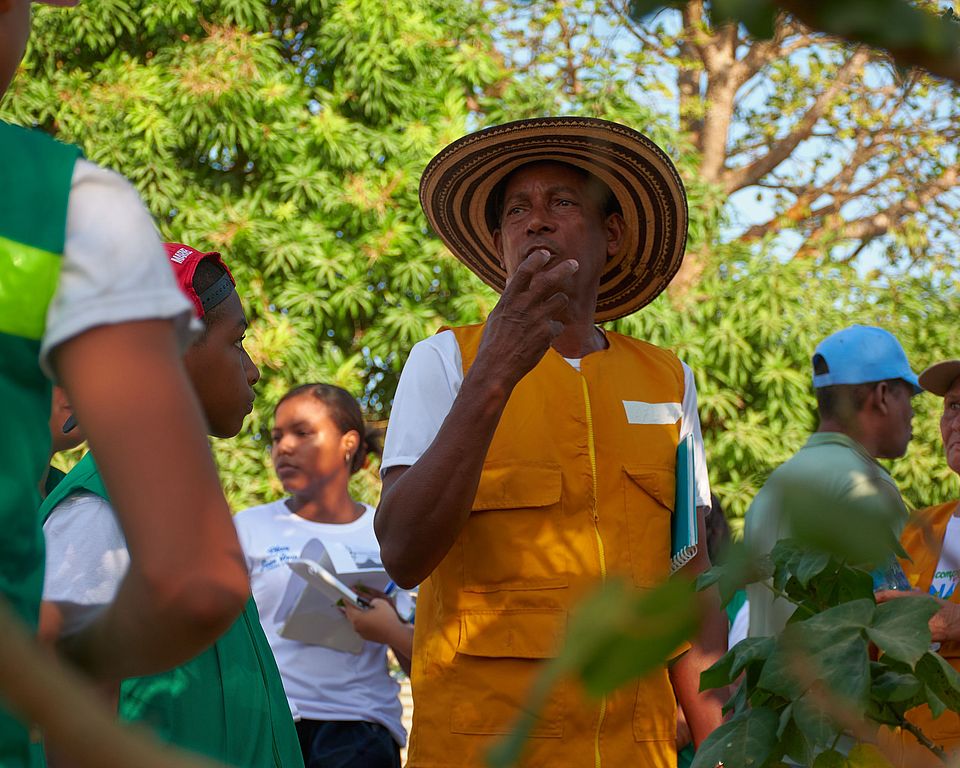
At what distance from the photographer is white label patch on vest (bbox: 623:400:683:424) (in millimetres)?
2619

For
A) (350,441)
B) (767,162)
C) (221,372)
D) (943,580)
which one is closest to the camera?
(221,372)

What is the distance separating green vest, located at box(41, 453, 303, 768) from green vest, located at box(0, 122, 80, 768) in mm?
729

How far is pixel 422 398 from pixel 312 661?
1852 mm

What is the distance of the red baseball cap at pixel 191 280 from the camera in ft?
7.18

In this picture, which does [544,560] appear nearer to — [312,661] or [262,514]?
[312,661]

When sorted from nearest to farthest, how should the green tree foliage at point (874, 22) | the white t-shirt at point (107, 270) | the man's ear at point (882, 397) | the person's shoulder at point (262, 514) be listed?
the green tree foliage at point (874, 22) < the white t-shirt at point (107, 270) < the man's ear at point (882, 397) < the person's shoulder at point (262, 514)

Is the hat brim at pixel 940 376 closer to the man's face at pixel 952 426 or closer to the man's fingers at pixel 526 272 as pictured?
the man's face at pixel 952 426

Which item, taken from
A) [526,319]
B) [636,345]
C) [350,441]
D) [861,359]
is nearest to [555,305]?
[526,319]

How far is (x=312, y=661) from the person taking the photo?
407 cm

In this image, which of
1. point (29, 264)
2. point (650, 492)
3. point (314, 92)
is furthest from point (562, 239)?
point (314, 92)

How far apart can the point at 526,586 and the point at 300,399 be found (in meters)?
2.62

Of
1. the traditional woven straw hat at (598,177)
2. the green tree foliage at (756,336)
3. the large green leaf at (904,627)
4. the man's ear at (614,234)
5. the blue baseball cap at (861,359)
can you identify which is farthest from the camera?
the green tree foliage at (756,336)

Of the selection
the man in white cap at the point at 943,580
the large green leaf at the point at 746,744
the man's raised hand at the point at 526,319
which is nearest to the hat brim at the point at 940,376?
the man in white cap at the point at 943,580

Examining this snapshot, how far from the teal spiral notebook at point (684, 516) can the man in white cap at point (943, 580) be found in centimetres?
39
